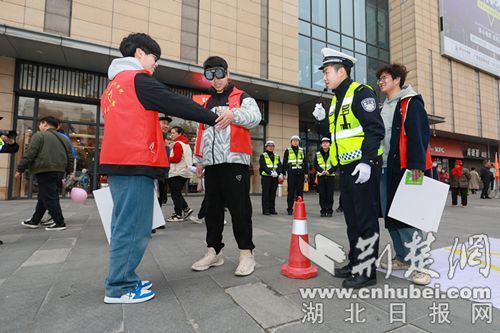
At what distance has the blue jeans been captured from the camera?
6.34 feet

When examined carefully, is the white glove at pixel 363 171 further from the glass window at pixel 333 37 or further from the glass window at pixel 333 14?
the glass window at pixel 333 14

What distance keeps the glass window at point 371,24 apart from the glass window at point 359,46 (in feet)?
2.84

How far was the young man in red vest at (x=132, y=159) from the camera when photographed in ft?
6.33

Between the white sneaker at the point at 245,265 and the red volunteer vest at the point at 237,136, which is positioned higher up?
the red volunteer vest at the point at 237,136

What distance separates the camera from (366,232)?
2354 mm

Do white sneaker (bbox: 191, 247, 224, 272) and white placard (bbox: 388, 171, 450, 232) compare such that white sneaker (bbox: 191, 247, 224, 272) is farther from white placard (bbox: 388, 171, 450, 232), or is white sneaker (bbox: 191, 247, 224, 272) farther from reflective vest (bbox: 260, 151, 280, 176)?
reflective vest (bbox: 260, 151, 280, 176)

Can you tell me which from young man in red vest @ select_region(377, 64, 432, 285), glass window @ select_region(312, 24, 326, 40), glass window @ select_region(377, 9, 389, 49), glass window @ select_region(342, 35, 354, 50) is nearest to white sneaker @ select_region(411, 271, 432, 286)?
young man in red vest @ select_region(377, 64, 432, 285)

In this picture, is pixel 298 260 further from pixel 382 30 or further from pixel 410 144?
pixel 382 30

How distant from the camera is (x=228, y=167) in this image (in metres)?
2.59

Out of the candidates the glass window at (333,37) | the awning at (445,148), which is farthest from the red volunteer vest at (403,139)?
the awning at (445,148)

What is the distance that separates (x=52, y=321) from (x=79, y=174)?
1069 cm

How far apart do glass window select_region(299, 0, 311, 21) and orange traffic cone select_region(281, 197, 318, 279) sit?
52.9ft

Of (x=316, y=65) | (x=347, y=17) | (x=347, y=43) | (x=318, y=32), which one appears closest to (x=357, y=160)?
(x=316, y=65)

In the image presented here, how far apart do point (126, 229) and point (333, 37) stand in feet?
59.9
